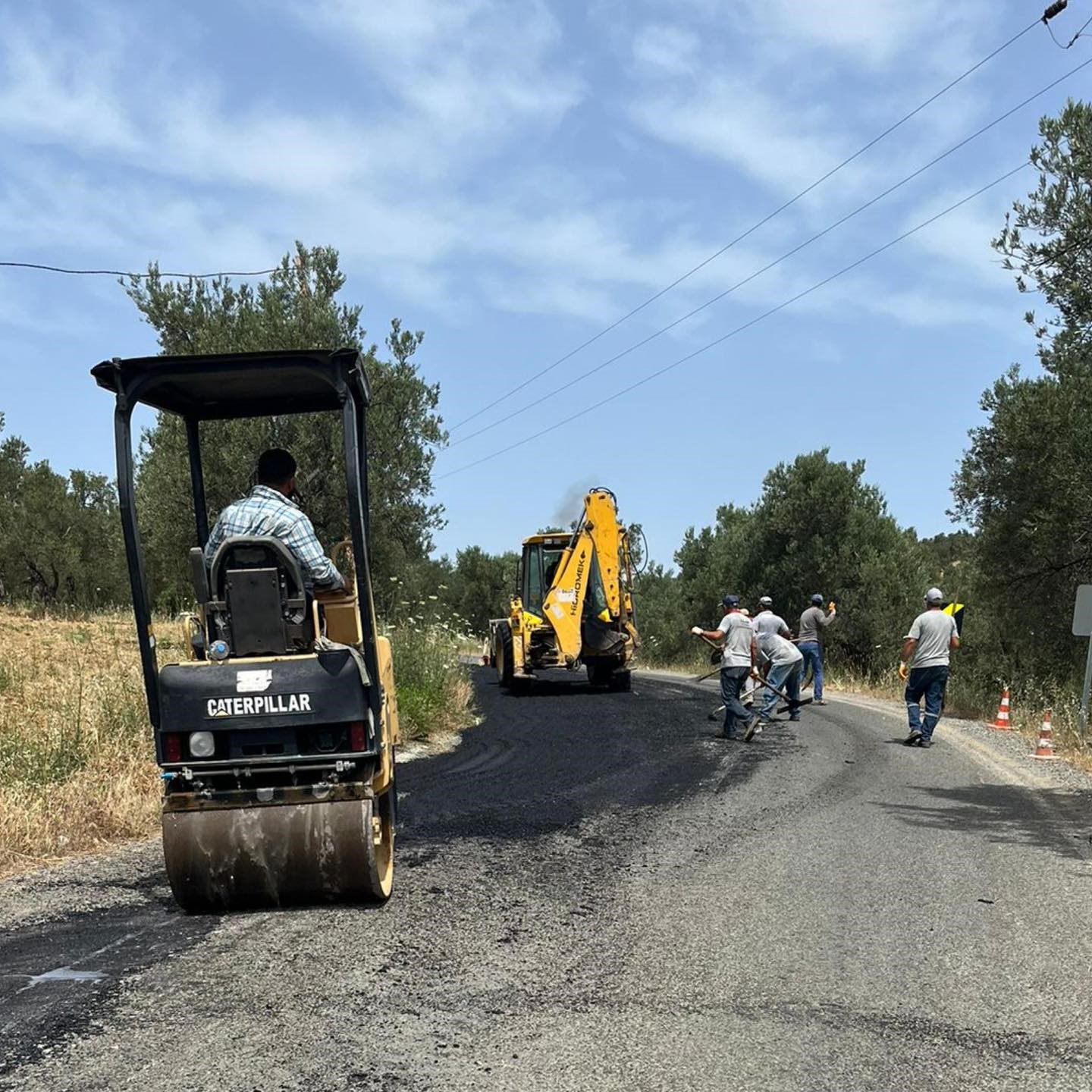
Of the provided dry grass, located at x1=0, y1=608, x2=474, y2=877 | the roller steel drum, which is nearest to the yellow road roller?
the roller steel drum

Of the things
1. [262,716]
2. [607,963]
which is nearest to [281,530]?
[262,716]

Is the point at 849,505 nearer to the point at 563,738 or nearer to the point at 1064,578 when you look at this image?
the point at 1064,578

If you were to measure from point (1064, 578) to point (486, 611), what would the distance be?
51.3 meters

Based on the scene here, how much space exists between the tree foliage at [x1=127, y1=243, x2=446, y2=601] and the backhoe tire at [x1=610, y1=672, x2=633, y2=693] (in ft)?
15.0

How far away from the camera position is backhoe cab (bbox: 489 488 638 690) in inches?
837

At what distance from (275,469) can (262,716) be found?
1367mm

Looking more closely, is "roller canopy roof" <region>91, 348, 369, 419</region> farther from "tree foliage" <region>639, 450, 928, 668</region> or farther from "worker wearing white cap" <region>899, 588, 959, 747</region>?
"tree foliage" <region>639, 450, 928, 668</region>

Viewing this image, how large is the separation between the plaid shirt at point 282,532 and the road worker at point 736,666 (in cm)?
951

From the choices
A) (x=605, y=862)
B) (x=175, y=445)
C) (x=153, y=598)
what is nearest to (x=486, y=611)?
(x=153, y=598)

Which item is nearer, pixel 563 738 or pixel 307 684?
pixel 307 684

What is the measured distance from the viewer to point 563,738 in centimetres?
1492

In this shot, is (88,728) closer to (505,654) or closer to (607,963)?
(607,963)

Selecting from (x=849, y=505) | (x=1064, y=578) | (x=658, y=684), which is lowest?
(x=658, y=684)

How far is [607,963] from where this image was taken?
17.8ft
